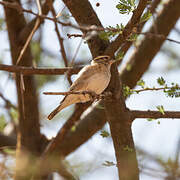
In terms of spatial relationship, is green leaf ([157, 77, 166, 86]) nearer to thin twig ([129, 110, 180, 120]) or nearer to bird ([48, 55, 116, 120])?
thin twig ([129, 110, 180, 120])

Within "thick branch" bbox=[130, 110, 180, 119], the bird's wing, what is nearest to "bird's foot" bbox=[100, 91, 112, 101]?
"thick branch" bbox=[130, 110, 180, 119]

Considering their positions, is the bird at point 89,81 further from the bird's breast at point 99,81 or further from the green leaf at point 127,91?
the green leaf at point 127,91

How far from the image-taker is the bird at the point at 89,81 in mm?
4898

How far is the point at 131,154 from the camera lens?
13.5ft

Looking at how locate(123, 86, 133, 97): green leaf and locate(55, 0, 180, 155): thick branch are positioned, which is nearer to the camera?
locate(123, 86, 133, 97): green leaf

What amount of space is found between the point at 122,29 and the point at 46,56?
209 inches

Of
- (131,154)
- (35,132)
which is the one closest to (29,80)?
(35,132)

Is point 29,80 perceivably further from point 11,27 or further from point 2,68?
point 2,68

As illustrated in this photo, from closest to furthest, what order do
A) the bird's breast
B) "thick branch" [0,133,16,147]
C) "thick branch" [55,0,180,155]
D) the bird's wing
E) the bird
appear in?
the bird's breast, the bird, the bird's wing, "thick branch" [0,133,16,147], "thick branch" [55,0,180,155]

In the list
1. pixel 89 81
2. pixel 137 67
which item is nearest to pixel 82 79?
pixel 89 81

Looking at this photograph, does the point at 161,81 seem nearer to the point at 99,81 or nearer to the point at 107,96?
the point at 107,96

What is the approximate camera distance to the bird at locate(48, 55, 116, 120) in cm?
490

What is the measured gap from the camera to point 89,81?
518 cm

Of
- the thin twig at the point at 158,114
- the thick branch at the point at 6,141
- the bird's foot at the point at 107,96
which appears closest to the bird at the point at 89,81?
the bird's foot at the point at 107,96
